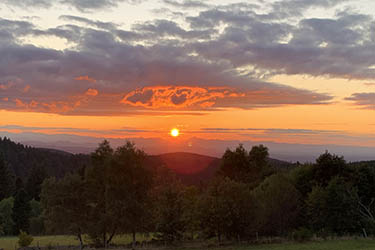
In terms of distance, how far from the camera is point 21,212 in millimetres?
102750

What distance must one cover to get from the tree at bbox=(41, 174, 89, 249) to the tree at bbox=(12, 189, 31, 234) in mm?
53281

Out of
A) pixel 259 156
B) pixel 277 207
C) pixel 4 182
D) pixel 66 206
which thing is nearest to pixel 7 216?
pixel 4 182

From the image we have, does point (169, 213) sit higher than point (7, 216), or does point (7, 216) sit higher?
point (169, 213)

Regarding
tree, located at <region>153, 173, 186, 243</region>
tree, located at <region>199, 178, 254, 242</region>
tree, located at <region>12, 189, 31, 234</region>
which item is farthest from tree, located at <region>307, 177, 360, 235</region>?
tree, located at <region>12, 189, 31, 234</region>

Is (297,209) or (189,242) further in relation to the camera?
(297,209)

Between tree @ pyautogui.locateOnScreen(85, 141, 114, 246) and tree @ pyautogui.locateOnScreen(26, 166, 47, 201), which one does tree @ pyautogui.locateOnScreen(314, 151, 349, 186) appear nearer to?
tree @ pyautogui.locateOnScreen(85, 141, 114, 246)

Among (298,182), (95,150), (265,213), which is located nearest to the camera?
(95,150)

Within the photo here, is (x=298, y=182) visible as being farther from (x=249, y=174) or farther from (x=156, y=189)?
(x=249, y=174)

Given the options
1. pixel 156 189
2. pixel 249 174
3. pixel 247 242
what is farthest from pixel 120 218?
pixel 249 174

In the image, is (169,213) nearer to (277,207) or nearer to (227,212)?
(227,212)

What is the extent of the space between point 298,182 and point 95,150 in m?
38.4

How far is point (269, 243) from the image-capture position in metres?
51.0

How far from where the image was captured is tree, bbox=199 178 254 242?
53156 millimetres

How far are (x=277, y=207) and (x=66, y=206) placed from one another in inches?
1289
